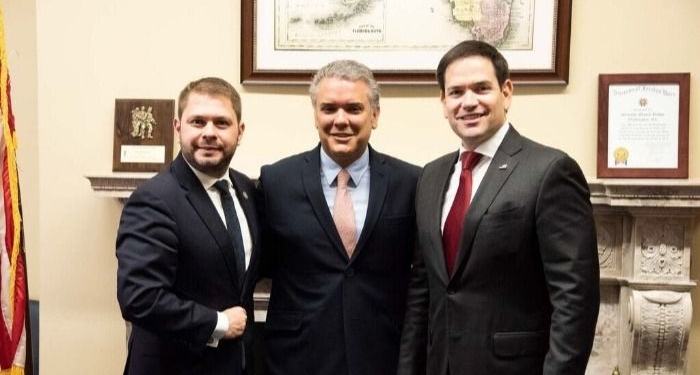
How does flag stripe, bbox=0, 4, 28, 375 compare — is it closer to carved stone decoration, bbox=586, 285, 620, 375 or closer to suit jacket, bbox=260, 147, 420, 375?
suit jacket, bbox=260, 147, 420, 375

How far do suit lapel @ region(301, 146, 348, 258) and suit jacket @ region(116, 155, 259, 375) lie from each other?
231 millimetres

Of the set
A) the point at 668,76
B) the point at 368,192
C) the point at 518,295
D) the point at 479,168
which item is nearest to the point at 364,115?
the point at 368,192

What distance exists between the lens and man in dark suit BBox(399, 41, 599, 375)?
4.44 feet

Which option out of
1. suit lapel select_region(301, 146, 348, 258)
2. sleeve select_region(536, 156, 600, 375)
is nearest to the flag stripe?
suit lapel select_region(301, 146, 348, 258)

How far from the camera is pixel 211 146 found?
1.55 metres

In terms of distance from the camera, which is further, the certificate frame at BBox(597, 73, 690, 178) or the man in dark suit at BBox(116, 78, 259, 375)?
the certificate frame at BBox(597, 73, 690, 178)

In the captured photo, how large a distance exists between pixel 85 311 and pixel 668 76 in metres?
2.40

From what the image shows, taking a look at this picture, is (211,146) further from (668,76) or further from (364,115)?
(668,76)

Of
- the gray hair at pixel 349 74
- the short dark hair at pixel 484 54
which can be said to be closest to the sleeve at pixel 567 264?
the short dark hair at pixel 484 54

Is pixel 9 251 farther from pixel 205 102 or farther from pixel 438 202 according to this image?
pixel 438 202

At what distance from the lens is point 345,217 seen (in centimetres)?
167

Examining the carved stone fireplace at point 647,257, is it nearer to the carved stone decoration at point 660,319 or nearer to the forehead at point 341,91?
the carved stone decoration at point 660,319

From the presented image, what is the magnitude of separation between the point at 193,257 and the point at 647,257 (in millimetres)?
1608

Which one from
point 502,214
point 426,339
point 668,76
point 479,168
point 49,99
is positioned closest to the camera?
point 502,214
